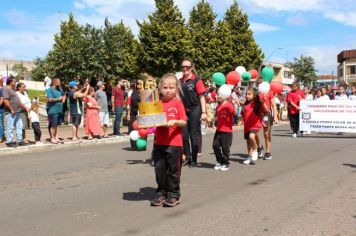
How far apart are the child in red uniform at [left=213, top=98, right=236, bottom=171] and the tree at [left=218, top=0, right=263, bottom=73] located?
140 ft

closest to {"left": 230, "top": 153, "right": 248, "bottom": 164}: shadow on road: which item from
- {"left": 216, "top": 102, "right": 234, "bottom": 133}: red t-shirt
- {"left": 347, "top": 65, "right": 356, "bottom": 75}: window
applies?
{"left": 216, "top": 102, "right": 234, "bottom": 133}: red t-shirt

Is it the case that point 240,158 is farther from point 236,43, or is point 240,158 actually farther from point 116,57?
point 236,43

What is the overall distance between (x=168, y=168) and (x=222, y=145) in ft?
9.57

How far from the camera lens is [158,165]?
19.1ft

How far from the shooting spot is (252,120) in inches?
384

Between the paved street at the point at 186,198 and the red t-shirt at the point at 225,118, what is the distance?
801 millimetres

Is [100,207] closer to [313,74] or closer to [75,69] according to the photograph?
[75,69]

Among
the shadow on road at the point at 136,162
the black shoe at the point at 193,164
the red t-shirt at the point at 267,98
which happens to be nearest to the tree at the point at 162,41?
the red t-shirt at the point at 267,98

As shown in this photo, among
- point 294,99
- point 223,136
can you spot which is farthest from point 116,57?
point 223,136

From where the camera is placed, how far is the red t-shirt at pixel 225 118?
342 inches

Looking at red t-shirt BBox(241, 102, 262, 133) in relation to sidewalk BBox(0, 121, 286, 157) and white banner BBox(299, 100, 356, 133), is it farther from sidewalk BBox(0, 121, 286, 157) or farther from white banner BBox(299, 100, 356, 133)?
white banner BBox(299, 100, 356, 133)

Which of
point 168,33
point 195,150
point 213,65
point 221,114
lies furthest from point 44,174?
point 213,65

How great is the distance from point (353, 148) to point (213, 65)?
1537 inches

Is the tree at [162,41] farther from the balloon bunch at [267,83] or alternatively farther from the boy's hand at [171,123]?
the boy's hand at [171,123]
